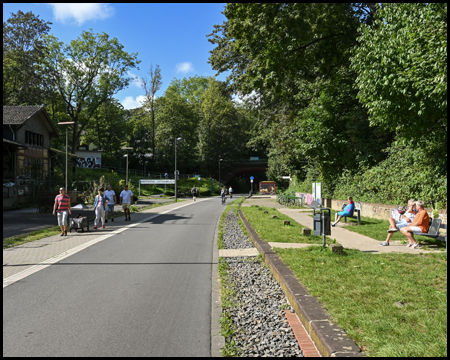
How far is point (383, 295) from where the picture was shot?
5.43m

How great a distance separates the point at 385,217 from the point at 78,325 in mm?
14324

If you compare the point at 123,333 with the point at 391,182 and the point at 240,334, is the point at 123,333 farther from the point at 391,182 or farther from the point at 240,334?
the point at 391,182

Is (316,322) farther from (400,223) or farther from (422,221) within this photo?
(400,223)

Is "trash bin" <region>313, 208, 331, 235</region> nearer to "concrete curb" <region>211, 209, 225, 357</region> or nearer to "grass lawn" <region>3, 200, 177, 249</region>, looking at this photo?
"concrete curb" <region>211, 209, 225, 357</region>

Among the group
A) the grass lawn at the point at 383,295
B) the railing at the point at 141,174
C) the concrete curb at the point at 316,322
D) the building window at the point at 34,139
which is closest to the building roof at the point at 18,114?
the building window at the point at 34,139

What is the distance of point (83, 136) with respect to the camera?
219 feet

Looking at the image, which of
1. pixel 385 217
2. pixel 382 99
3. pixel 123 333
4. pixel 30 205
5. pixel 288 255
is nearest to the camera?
pixel 123 333

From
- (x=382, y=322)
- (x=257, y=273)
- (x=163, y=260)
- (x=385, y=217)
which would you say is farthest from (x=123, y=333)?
(x=385, y=217)

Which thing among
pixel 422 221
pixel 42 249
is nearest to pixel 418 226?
pixel 422 221

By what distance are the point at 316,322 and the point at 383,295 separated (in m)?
1.60

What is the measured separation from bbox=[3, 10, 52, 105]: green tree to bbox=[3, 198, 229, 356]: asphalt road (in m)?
46.3

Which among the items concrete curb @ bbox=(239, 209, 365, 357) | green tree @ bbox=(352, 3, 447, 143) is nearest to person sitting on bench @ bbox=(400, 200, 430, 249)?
green tree @ bbox=(352, 3, 447, 143)

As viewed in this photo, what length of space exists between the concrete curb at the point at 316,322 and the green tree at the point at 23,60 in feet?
162

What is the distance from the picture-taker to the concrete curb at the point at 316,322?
3705 millimetres
